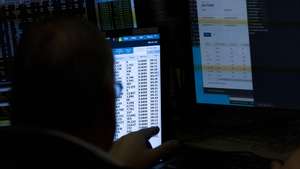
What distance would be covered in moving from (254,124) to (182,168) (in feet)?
1.00

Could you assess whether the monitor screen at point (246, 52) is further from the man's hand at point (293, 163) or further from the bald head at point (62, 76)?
the bald head at point (62, 76)

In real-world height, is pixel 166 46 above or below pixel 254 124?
above

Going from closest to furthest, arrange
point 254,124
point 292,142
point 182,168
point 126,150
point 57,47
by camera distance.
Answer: point 57,47, point 126,150, point 182,168, point 292,142, point 254,124

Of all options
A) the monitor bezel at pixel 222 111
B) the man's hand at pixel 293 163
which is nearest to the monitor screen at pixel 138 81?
the monitor bezel at pixel 222 111

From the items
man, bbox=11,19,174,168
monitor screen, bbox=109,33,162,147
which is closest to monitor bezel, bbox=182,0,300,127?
monitor screen, bbox=109,33,162,147

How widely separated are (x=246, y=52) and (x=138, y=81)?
0.88ft

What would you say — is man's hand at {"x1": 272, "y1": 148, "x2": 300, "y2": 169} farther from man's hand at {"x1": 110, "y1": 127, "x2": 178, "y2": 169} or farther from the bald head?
the bald head

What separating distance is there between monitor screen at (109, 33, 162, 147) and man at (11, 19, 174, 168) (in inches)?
21.2

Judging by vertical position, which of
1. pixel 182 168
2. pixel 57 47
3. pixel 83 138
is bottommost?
pixel 182 168

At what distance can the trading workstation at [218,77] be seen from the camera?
1.40 meters

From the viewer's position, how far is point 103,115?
2.97 ft

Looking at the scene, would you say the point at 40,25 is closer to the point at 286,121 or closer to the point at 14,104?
the point at 14,104

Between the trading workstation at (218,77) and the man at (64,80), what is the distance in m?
0.46

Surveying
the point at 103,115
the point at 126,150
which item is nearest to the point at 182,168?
the point at 126,150
